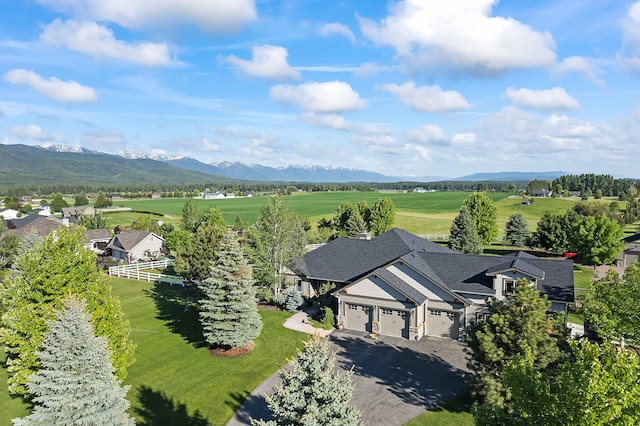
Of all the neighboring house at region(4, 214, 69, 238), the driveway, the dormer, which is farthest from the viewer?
the neighboring house at region(4, 214, 69, 238)

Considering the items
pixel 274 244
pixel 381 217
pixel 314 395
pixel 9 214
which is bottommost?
pixel 9 214

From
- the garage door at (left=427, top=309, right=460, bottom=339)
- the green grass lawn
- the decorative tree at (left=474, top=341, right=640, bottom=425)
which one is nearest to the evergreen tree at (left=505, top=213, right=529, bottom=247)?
the garage door at (left=427, top=309, right=460, bottom=339)

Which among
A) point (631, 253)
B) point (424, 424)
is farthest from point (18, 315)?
point (631, 253)

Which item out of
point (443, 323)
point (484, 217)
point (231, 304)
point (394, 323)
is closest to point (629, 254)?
point (484, 217)

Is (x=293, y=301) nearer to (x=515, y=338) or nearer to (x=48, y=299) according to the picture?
(x=48, y=299)

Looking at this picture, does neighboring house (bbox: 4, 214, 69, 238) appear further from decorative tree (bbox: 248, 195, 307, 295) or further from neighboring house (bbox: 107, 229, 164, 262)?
decorative tree (bbox: 248, 195, 307, 295)

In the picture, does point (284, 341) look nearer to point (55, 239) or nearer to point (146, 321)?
point (146, 321)
